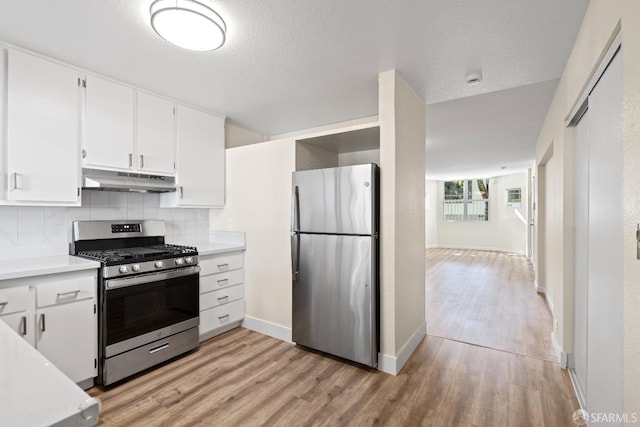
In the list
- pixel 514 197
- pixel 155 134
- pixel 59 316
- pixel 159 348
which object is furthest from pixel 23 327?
pixel 514 197

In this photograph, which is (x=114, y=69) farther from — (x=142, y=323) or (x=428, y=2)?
(x=428, y=2)

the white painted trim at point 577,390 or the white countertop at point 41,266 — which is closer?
the white countertop at point 41,266

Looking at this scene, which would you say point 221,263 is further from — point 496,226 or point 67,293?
point 496,226

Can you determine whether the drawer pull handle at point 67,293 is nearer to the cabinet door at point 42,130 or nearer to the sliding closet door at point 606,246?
the cabinet door at point 42,130

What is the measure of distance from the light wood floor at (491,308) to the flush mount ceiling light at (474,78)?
8.17 feet

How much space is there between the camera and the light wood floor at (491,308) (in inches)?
119

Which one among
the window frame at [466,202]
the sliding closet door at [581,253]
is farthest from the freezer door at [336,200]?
the window frame at [466,202]

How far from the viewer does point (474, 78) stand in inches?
98.3

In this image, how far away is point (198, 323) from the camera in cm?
278

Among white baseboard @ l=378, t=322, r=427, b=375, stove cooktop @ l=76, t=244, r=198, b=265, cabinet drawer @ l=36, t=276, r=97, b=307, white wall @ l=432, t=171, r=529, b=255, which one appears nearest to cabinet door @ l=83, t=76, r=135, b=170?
stove cooktop @ l=76, t=244, r=198, b=265

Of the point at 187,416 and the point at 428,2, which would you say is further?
the point at 187,416

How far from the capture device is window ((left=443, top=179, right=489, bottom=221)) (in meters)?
9.96

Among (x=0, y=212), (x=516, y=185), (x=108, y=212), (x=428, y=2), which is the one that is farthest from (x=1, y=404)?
(x=516, y=185)

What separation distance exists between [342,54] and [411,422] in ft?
8.29
